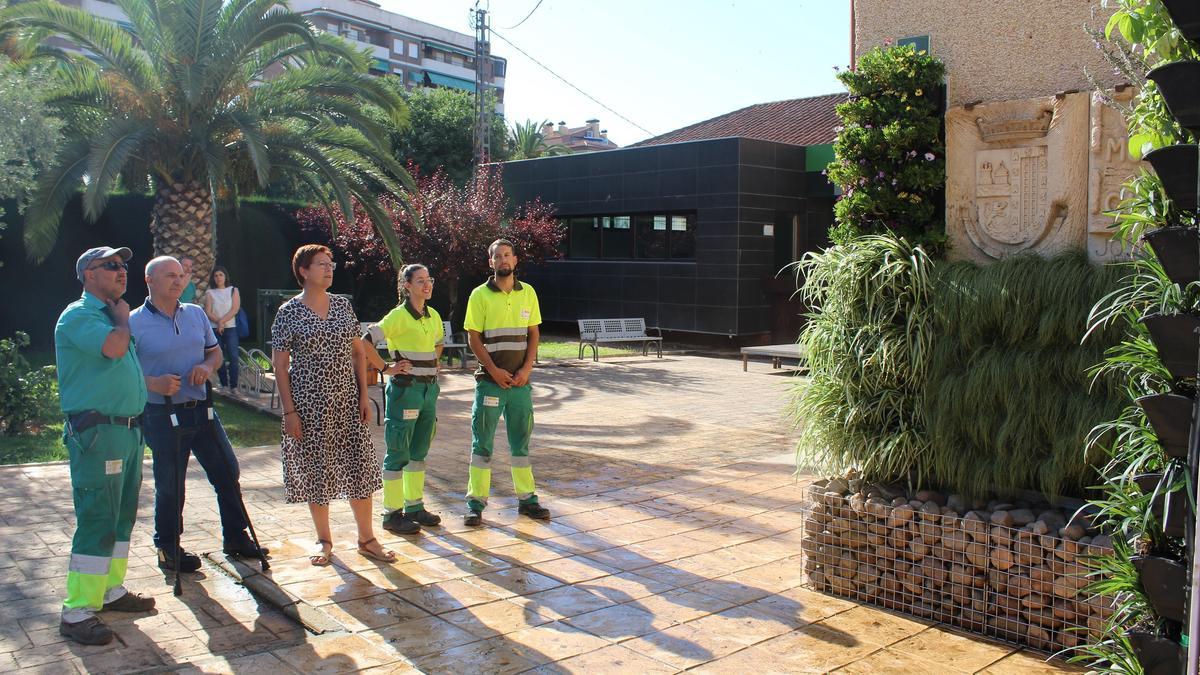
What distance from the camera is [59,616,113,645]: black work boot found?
4.24 meters

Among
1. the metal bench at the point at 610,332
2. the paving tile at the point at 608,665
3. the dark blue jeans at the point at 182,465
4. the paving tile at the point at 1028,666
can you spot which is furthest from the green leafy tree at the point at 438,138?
the paving tile at the point at 1028,666

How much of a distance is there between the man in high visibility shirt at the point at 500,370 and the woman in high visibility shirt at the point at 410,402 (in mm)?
291

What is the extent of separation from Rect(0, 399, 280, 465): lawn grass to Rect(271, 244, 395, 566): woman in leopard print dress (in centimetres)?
368

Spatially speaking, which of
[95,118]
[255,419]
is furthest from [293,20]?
[255,419]

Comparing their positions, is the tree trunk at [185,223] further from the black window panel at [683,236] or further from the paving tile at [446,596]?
the black window panel at [683,236]

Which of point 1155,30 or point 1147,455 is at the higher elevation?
point 1155,30

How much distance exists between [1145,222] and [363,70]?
13227 millimetres

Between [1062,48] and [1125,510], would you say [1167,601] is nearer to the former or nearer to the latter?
[1125,510]

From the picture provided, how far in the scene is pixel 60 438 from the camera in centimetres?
954

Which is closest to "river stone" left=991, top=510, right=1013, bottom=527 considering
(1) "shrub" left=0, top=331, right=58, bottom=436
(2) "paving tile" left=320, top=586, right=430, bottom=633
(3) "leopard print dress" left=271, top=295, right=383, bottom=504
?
(2) "paving tile" left=320, top=586, right=430, bottom=633

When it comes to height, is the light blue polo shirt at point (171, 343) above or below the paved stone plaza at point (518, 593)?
above

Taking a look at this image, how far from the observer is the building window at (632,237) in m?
21.7

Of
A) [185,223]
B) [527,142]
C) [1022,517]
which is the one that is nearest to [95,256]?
[1022,517]

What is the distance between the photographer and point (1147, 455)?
10.3 feet
